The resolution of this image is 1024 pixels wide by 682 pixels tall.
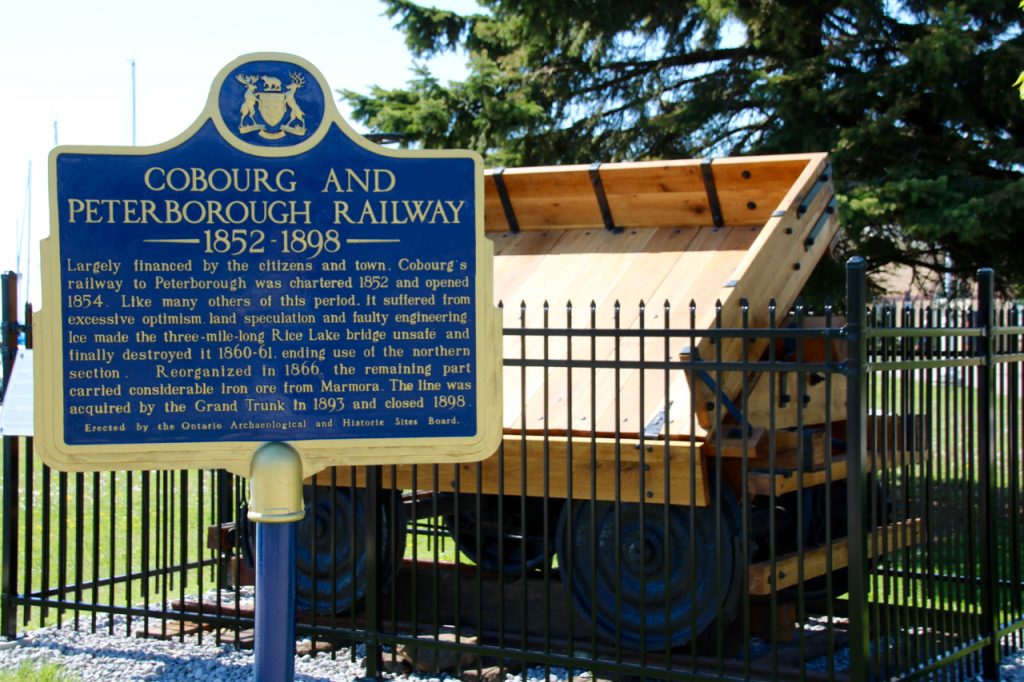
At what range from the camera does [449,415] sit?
3.94 metres

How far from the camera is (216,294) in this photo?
12.6 ft

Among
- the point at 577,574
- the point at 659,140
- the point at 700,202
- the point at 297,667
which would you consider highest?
the point at 659,140

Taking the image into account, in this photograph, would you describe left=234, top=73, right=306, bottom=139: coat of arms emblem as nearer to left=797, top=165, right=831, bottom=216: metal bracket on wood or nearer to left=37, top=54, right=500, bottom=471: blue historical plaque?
left=37, top=54, right=500, bottom=471: blue historical plaque

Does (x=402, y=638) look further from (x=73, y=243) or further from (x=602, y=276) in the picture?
(x=73, y=243)

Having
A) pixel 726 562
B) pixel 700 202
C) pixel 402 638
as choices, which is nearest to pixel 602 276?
pixel 700 202

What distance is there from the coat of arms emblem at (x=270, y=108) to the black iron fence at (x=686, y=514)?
2.07 m

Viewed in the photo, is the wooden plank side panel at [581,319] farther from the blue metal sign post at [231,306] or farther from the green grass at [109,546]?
the blue metal sign post at [231,306]

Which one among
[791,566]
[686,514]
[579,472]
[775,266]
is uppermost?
[775,266]

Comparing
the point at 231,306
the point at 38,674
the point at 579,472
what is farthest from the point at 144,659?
the point at 231,306

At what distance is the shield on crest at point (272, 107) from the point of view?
3811 millimetres

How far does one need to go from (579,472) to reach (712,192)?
6.53 ft

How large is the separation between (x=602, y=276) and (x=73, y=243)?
3900 mm

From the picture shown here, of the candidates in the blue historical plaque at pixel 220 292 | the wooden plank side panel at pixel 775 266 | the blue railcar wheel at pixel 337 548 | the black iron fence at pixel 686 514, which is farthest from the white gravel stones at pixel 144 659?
the blue historical plaque at pixel 220 292

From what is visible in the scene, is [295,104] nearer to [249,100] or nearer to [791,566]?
[249,100]
